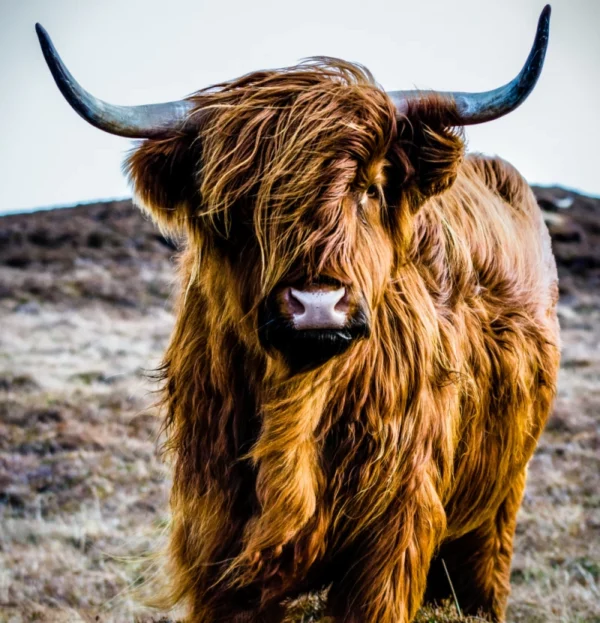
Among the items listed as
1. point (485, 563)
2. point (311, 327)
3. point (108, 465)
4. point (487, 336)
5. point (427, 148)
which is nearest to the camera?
point (311, 327)

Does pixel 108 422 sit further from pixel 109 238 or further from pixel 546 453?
pixel 109 238

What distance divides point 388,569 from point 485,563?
1450mm

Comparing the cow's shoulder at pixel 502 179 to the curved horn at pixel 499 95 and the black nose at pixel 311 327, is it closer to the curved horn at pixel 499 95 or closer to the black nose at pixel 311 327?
the curved horn at pixel 499 95

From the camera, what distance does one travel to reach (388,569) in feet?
9.19

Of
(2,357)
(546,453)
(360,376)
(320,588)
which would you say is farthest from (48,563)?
(2,357)

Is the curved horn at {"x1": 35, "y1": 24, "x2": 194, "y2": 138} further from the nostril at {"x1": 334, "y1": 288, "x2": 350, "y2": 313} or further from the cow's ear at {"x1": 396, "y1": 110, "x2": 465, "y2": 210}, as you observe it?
the nostril at {"x1": 334, "y1": 288, "x2": 350, "y2": 313}

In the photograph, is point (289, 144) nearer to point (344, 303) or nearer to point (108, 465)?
point (344, 303)

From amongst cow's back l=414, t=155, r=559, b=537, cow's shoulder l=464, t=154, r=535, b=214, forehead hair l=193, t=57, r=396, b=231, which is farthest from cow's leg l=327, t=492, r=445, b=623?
cow's shoulder l=464, t=154, r=535, b=214

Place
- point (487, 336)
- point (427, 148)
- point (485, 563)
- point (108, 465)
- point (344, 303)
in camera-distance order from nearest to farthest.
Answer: point (344, 303) → point (427, 148) → point (487, 336) → point (485, 563) → point (108, 465)

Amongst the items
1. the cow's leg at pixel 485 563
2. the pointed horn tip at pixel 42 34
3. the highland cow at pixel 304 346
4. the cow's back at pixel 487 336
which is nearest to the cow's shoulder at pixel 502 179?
the cow's back at pixel 487 336

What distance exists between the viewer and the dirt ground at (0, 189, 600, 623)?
178 inches

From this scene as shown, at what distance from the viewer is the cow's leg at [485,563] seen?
159 inches

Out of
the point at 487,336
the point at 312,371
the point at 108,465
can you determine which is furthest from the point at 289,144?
the point at 108,465

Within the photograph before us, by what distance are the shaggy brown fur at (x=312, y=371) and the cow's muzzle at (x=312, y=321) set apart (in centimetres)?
7
